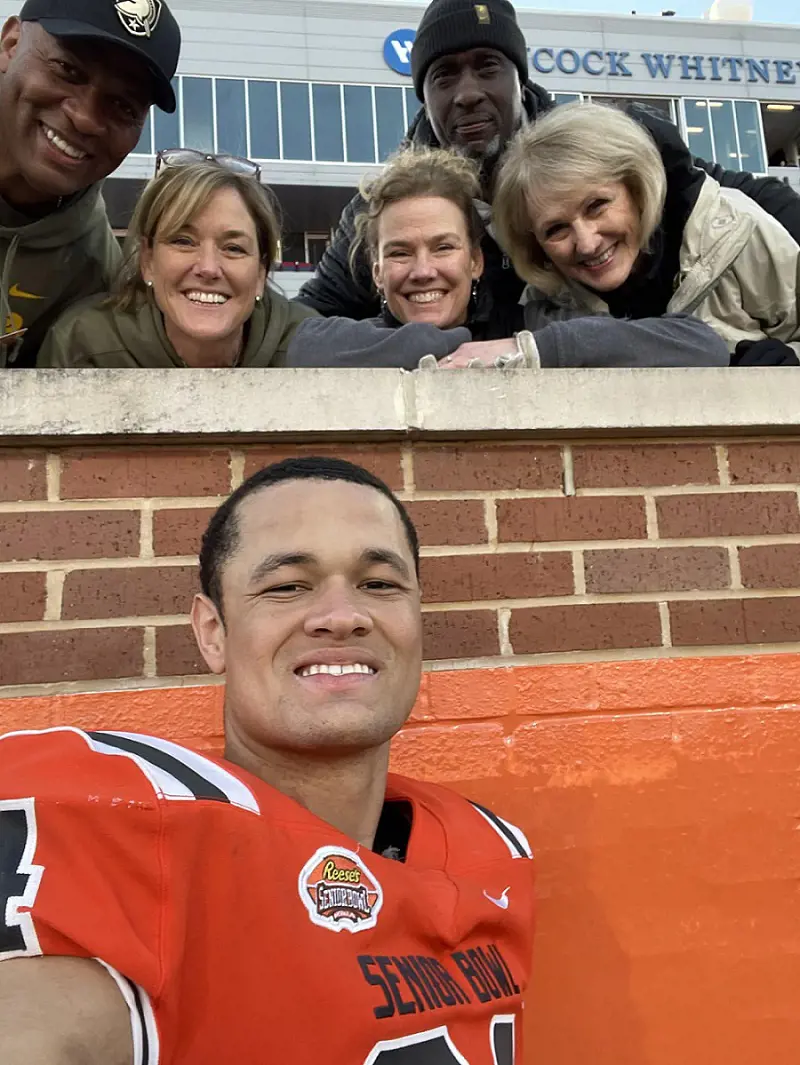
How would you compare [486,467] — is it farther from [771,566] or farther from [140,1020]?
[140,1020]

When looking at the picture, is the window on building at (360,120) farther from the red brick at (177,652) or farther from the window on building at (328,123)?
the red brick at (177,652)

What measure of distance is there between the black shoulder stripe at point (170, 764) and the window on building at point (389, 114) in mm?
24315

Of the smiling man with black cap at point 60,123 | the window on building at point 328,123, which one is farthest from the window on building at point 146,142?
the smiling man with black cap at point 60,123

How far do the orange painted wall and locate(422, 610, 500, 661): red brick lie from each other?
0.05m

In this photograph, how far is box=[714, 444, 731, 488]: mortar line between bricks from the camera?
2150mm

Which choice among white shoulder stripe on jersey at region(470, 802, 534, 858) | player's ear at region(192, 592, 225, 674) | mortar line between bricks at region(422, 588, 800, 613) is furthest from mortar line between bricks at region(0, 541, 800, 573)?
white shoulder stripe on jersey at region(470, 802, 534, 858)

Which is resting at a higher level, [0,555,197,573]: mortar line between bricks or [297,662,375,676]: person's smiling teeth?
[0,555,197,573]: mortar line between bricks

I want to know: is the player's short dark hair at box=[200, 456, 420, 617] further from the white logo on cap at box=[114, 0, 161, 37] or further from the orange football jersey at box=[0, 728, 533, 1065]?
the white logo on cap at box=[114, 0, 161, 37]

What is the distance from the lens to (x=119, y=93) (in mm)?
2525

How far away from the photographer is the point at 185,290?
2398 millimetres

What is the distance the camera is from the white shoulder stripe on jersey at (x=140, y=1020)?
3.03 ft

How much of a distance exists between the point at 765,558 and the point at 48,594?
5.42 feet

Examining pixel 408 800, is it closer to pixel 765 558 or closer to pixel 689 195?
pixel 765 558

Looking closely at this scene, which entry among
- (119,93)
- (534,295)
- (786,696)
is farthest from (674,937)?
(119,93)
